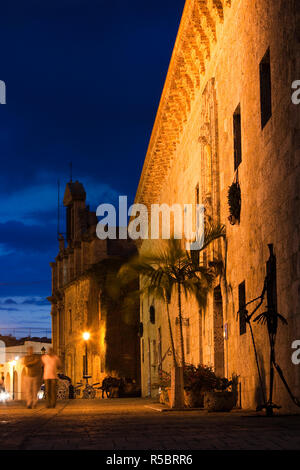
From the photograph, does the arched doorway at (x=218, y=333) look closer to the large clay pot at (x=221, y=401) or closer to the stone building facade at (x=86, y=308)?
the large clay pot at (x=221, y=401)

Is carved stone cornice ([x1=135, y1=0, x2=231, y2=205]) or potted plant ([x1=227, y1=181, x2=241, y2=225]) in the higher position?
carved stone cornice ([x1=135, y1=0, x2=231, y2=205])

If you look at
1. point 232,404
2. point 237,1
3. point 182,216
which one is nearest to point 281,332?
point 232,404

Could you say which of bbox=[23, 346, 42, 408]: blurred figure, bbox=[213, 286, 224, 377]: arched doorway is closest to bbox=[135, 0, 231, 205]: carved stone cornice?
bbox=[213, 286, 224, 377]: arched doorway

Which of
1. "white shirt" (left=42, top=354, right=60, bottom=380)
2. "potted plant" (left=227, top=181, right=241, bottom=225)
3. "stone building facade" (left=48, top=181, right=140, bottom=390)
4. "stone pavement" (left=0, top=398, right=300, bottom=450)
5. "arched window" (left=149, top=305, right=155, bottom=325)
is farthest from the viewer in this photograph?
"stone building facade" (left=48, top=181, right=140, bottom=390)

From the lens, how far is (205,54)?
2195 centimetres

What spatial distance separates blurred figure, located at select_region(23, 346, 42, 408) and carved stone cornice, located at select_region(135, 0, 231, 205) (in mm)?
8676

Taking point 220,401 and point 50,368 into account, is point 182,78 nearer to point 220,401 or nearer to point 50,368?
point 50,368

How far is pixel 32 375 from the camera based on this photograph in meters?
22.9

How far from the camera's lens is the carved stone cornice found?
20.3 metres

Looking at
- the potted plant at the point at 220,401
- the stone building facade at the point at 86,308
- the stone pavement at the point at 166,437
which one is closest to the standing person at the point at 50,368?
the potted plant at the point at 220,401

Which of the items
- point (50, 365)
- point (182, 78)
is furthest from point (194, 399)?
point (182, 78)

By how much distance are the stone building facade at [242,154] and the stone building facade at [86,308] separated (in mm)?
20045

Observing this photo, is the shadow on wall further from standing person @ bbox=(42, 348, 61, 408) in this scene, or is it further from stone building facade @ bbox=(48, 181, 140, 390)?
stone building facade @ bbox=(48, 181, 140, 390)

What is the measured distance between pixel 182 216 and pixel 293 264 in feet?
47.8
